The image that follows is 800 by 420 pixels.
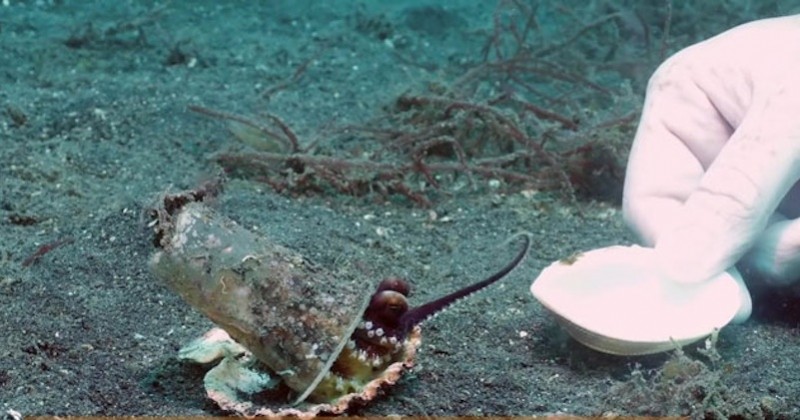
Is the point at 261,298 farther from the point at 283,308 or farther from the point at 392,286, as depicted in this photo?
the point at 392,286

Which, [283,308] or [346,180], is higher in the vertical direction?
[283,308]

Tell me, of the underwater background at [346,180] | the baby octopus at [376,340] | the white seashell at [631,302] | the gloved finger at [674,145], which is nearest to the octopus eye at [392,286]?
the baby octopus at [376,340]

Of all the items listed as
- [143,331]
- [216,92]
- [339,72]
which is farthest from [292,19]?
[143,331]

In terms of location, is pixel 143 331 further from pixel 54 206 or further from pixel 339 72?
pixel 339 72

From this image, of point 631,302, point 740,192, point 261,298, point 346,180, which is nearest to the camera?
point 261,298

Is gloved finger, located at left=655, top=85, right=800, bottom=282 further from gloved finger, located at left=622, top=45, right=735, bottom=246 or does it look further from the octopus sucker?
the octopus sucker

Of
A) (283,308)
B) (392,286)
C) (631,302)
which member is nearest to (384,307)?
(392,286)

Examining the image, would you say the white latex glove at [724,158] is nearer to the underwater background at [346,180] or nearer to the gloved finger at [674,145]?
the gloved finger at [674,145]
